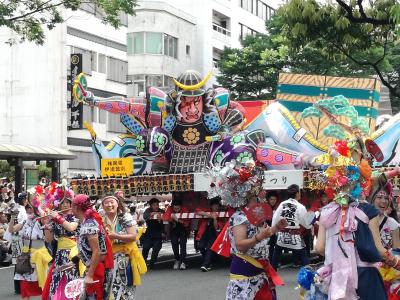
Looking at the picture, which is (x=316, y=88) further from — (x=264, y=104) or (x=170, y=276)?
(x=170, y=276)

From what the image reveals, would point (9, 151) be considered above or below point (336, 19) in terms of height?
below

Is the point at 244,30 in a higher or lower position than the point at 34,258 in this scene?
higher

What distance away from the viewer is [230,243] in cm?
761

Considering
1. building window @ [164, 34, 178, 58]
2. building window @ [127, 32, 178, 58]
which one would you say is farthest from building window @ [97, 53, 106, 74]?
building window @ [164, 34, 178, 58]

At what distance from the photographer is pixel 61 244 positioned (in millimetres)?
9336

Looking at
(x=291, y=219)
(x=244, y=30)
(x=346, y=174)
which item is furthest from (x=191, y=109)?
(x=244, y=30)

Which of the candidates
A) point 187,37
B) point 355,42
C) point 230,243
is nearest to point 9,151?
point 355,42

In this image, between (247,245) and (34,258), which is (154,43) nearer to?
(34,258)

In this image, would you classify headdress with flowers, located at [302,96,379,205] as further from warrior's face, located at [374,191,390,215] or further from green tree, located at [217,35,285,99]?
green tree, located at [217,35,285,99]

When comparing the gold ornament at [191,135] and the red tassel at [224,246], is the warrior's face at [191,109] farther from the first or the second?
the red tassel at [224,246]

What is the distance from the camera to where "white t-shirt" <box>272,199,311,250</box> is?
12815mm

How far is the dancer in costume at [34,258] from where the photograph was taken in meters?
11.2

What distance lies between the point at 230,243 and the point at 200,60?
139 feet

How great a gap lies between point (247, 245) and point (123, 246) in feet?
7.83
